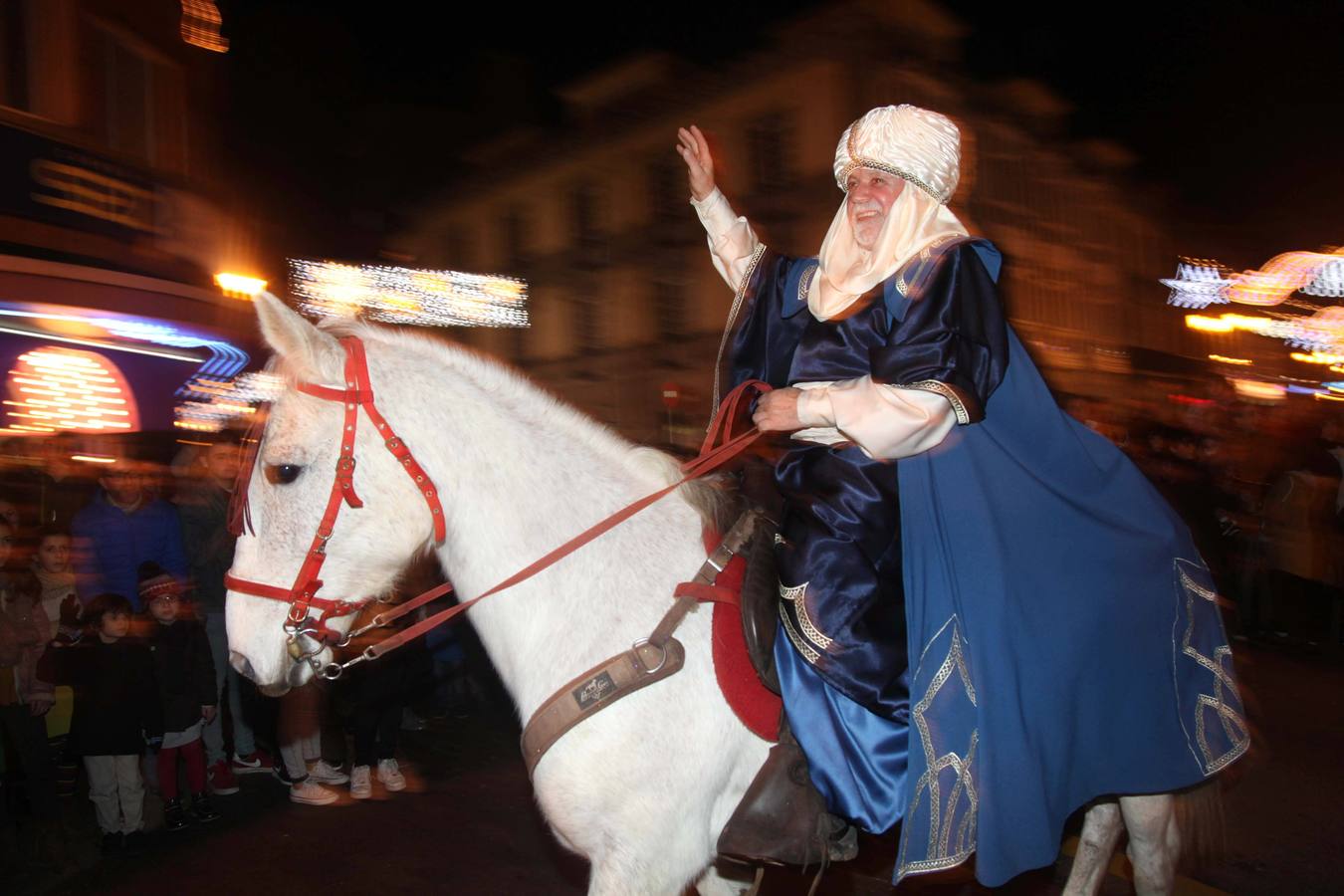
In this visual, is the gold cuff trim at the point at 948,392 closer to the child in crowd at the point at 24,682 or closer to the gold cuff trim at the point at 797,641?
the gold cuff trim at the point at 797,641

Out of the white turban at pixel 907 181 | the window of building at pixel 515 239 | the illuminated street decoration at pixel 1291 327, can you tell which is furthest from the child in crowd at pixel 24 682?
the illuminated street decoration at pixel 1291 327

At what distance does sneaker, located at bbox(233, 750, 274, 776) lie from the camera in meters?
6.36

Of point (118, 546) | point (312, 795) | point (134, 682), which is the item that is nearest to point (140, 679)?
point (134, 682)

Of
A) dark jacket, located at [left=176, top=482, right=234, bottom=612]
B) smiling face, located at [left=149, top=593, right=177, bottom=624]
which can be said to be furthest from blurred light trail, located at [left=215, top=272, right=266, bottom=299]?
smiling face, located at [left=149, top=593, right=177, bottom=624]

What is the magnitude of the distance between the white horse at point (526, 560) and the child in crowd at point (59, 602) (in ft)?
13.4

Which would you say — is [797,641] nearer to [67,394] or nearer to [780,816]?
[780,816]

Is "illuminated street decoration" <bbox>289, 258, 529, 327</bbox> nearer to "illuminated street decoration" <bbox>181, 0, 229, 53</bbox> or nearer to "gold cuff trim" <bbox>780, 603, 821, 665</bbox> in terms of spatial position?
"illuminated street decoration" <bbox>181, 0, 229, 53</bbox>

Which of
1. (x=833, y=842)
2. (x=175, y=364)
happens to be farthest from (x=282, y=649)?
(x=175, y=364)

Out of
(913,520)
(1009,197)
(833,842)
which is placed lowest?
(833,842)

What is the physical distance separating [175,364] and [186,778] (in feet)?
12.7

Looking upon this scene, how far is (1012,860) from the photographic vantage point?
2.30 m

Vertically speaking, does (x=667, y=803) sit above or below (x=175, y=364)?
below

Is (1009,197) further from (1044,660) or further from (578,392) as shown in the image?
(1044,660)

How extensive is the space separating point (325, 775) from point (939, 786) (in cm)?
514
